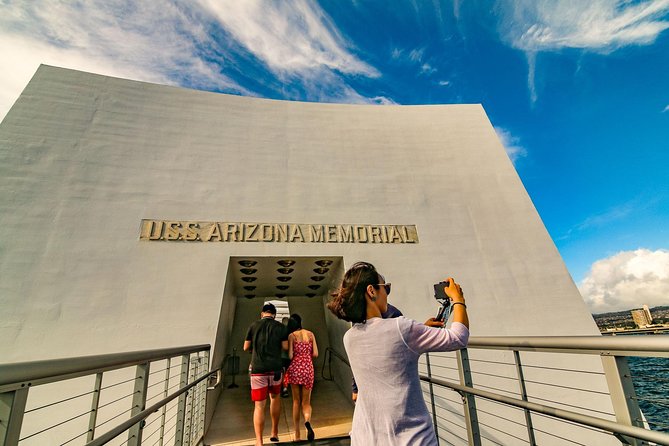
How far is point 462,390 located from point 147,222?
5.77 m

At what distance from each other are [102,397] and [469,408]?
199 inches

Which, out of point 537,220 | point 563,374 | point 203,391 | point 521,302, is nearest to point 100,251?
point 203,391

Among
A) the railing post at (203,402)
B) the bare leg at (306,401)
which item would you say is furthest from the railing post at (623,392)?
the railing post at (203,402)

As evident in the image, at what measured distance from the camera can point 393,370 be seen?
1.45 meters

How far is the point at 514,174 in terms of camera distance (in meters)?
8.13

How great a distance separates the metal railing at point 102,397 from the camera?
3.86 feet

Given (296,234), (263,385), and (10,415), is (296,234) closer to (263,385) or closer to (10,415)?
(263,385)

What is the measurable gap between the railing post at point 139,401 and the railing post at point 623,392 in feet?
9.10

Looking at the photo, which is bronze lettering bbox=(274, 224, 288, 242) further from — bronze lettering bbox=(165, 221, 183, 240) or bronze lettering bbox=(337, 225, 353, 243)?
bronze lettering bbox=(165, 221, 183, 240)

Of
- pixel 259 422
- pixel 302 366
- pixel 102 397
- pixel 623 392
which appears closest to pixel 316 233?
pixel 302 366

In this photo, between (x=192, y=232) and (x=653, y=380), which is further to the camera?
(x=192, y=232)

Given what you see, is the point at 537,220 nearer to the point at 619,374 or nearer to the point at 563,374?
the point at 563,374

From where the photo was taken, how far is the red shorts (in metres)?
4.02

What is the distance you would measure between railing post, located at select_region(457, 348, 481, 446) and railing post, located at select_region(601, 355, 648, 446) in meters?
1.18
